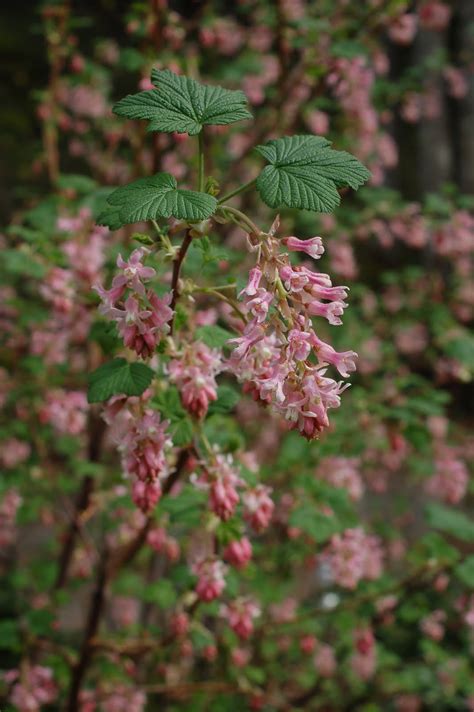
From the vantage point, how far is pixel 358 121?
3.12m

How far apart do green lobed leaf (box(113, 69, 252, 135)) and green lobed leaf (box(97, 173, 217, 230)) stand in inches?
2.9

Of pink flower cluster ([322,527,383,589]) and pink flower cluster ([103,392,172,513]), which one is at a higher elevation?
pink flower cluster ([103,392,172,513])

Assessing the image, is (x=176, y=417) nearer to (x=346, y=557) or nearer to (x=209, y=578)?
(x=209, y=578)

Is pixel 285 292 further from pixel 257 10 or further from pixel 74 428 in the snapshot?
pixel 257 10

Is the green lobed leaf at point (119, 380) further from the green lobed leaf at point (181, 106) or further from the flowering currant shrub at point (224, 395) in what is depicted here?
the green lobed leaf at point (181, 106)

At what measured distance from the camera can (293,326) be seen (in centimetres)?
82

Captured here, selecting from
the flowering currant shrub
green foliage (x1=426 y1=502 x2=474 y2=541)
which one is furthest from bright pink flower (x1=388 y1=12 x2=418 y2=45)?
green foliage (x1=426 y1=502 x2=474 y2=541)

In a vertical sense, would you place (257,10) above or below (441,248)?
above

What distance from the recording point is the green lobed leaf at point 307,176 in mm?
782

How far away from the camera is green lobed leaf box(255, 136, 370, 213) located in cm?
78

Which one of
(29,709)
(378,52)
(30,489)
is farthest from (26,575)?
(378,52)

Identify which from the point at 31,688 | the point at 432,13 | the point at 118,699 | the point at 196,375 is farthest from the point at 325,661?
the point at 432,13

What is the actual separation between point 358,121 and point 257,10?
0.90 metres

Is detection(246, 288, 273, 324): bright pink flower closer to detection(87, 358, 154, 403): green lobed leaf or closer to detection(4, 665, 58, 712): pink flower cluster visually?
detection(87, 358, 154, 403): green lobed leaf
